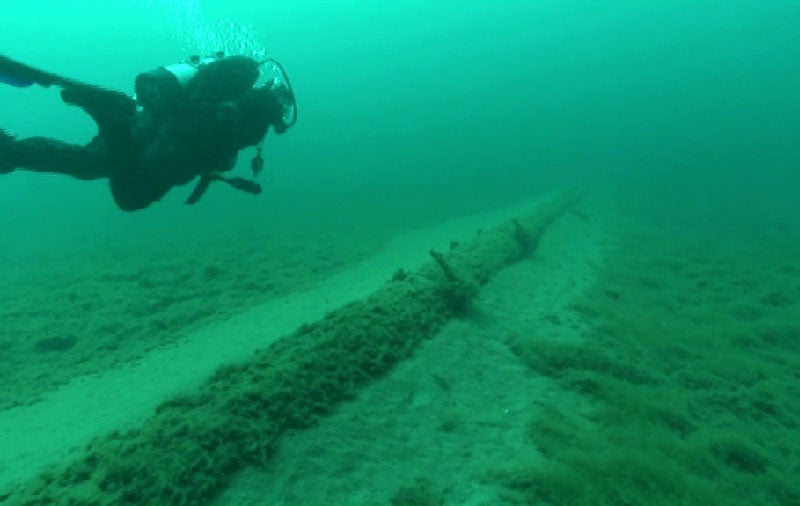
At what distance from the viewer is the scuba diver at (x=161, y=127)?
391 centimetres

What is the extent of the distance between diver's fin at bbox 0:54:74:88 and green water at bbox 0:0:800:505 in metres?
2.19

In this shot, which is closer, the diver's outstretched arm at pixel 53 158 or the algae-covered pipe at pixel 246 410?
the algae-covered pipe at pixel 246 410

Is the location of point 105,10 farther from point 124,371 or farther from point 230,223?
point 124,371

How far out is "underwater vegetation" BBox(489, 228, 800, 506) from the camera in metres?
4.46

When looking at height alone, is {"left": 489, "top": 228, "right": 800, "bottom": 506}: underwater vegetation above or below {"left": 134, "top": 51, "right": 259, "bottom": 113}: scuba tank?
below

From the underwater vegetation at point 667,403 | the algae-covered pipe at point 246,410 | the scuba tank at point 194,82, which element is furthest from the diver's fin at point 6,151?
the underwater vegetation at point 667,403

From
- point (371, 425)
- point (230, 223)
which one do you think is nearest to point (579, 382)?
point (371, 425)

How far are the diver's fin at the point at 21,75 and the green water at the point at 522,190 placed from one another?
7.18 ft

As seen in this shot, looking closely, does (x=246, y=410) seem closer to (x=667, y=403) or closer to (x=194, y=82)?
(x=194, y=82)

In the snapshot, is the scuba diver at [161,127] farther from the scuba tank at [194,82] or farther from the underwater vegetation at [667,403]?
the underwater vegetation at [667,403]

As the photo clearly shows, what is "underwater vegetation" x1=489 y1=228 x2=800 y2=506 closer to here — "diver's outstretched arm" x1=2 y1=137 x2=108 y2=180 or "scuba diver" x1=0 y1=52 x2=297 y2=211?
"scuba diver" x1=0 y1=52 x2=297 y2=211

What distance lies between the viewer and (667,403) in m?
6.12

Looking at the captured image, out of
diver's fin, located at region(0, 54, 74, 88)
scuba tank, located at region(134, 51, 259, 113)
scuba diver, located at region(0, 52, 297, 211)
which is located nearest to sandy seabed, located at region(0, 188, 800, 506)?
scuba diver, located at region(0, 52, 297, 211)

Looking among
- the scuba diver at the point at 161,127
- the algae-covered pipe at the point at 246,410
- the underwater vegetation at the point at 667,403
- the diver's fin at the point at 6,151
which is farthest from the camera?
the underwater vegetation at the point at 667,403
